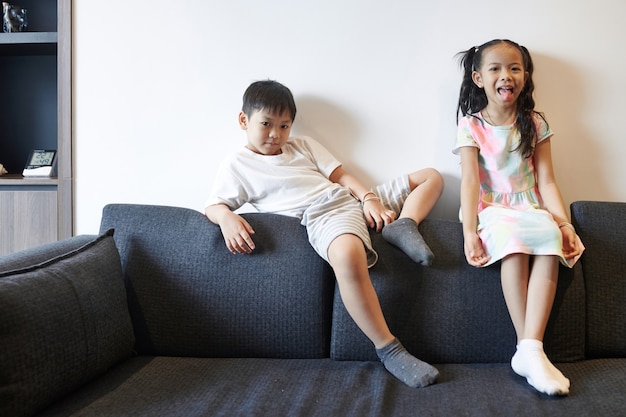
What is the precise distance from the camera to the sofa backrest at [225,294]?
5.34 ft

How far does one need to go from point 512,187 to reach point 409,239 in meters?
0.46

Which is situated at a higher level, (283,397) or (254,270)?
(254,270)

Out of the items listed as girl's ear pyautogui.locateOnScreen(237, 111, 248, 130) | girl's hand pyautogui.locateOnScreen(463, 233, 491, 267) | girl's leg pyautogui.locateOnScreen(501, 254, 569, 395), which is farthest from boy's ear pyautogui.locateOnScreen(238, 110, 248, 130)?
girl's leg pyautogui.locateOnScreen(501, 254, 569, 395)

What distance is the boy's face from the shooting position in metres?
1.81

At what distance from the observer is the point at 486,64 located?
70.3 inches

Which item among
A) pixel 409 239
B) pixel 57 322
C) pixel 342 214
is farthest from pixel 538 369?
pixel 57 322

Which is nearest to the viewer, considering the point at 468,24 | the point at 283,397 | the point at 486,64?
the point at 283,397

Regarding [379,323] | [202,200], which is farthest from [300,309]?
[202,200]

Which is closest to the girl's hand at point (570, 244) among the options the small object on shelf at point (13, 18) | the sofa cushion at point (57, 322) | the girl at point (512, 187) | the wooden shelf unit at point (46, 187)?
the girl at point (512, 187)

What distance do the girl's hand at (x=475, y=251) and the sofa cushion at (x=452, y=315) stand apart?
3 cm

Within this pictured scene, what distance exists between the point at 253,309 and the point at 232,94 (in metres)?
0.79

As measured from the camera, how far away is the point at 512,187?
180 cm

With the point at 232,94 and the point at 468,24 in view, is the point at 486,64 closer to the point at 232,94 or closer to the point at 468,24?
the point at 468,24

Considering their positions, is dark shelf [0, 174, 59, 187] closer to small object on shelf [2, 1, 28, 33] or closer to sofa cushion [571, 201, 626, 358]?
small object on shelf [2, 1, 28, 33]
